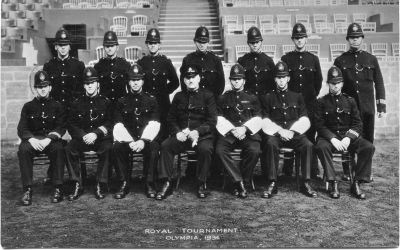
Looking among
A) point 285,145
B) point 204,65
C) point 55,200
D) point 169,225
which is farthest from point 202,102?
point 55,200

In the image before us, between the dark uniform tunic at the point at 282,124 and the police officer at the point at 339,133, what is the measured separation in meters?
0.17

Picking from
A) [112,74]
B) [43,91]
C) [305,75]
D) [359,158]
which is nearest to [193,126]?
[112,74]

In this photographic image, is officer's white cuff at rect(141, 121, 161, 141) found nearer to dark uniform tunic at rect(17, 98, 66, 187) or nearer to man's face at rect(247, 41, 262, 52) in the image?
dark uniform tunic at rect(17, 98, 66, 187)

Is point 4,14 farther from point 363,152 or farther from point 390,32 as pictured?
point 363,152

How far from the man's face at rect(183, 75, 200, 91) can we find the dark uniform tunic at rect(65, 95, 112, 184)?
36.7 inches

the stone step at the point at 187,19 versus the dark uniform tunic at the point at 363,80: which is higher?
the stone step at the point at 187,19

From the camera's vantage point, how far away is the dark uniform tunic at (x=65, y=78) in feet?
17.6

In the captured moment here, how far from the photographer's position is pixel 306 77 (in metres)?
5.36

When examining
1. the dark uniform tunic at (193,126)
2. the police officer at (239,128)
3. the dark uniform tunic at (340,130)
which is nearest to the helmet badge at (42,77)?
the dark uniform tunic at (193,126)

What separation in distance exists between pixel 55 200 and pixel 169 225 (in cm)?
142

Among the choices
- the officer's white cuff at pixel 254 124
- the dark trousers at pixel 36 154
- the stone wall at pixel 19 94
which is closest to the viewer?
the dark trousers at pixel 36 154

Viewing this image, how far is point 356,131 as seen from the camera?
192 inches

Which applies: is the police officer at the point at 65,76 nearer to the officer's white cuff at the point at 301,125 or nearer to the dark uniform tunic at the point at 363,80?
the officer's white cuff at the point at 301,125

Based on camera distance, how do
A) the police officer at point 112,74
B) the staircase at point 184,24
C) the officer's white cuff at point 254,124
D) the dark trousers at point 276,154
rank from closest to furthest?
the dark trousers at point 276,154 → the officer's white cuff at point 254,124 → the police officer at point 112,74 → the staircase at point 184,24
